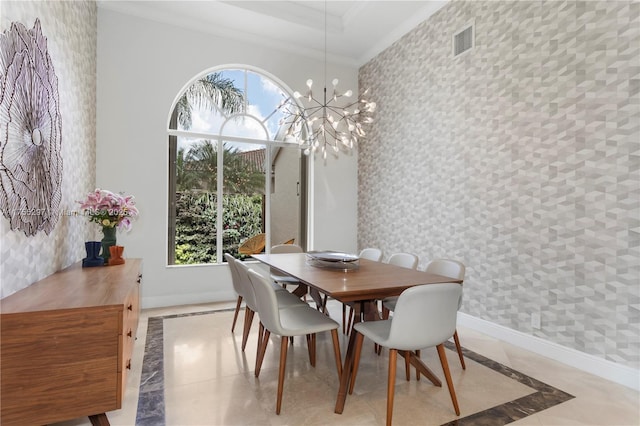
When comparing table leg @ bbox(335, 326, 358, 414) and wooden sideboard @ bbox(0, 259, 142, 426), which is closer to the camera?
wooden sideboard @ bbox(0, 259, 142, 426)

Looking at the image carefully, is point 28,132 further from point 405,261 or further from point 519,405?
point 519,405

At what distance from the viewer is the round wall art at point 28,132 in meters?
1.67

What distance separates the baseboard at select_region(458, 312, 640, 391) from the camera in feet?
7.57

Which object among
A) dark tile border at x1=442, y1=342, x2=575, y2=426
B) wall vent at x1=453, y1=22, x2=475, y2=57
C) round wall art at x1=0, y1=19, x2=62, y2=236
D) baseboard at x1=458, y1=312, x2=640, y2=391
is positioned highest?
wall vent at x1=453, y1=22, x2=475, y2=57

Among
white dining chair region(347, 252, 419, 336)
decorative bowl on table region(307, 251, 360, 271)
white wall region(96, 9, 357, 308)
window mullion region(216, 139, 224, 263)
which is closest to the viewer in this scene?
decorative bowl on table region(307, 251, 360, 271)

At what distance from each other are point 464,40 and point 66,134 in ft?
13.1

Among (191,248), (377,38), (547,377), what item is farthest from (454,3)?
(191,248)

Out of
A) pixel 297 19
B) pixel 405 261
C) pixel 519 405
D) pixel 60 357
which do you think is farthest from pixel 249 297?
pixel 297 19

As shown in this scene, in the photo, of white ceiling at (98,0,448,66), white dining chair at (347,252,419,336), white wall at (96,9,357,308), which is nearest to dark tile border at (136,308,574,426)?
white dining chair at (347,252,419,336)

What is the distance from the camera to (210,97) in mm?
4520

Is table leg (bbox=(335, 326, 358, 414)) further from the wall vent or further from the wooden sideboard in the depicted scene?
the wall vent

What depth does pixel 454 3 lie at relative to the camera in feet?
11.9

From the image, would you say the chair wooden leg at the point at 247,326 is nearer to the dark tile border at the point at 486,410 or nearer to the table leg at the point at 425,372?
the dark tile border at the point at 486,410

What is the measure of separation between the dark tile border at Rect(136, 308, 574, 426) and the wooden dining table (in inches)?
15.6
